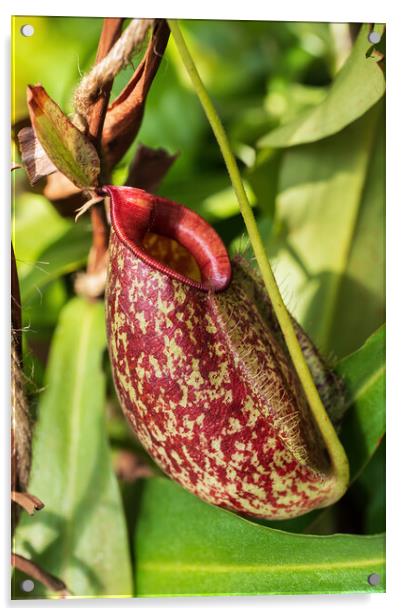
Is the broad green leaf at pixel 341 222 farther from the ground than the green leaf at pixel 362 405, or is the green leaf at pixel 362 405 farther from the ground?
the broad green leaf at pixel 341 222

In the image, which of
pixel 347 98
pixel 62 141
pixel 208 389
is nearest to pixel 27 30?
pixel 62 141

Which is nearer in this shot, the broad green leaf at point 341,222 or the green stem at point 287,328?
the green stem at point 287,328

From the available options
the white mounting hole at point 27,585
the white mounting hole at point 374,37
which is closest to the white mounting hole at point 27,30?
the white mounting hole at point 374,37

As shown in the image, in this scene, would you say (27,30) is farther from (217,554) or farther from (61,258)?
(217,554)

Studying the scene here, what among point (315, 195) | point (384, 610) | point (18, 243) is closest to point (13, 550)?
point (18, 243)

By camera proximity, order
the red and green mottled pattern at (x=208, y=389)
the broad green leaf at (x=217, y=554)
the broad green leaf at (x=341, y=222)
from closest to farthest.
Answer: the red and green mottled pattern at (x=208, y=389), the broad green leaf at (x=217, y=554), the broad green leaf at (x=341, y=222)

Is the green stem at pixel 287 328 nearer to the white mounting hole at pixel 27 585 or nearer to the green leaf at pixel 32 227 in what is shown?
the green leaf at pixel 32 227

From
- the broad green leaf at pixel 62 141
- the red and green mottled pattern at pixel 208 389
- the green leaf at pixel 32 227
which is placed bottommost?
the red and green mottled pattern at pixel 208 389

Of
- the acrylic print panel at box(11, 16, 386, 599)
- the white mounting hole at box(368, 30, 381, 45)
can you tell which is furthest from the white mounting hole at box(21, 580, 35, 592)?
the white mounting hole at box(368, 30, 381, 45)

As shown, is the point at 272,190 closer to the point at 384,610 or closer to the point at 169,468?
the point at 169,468
